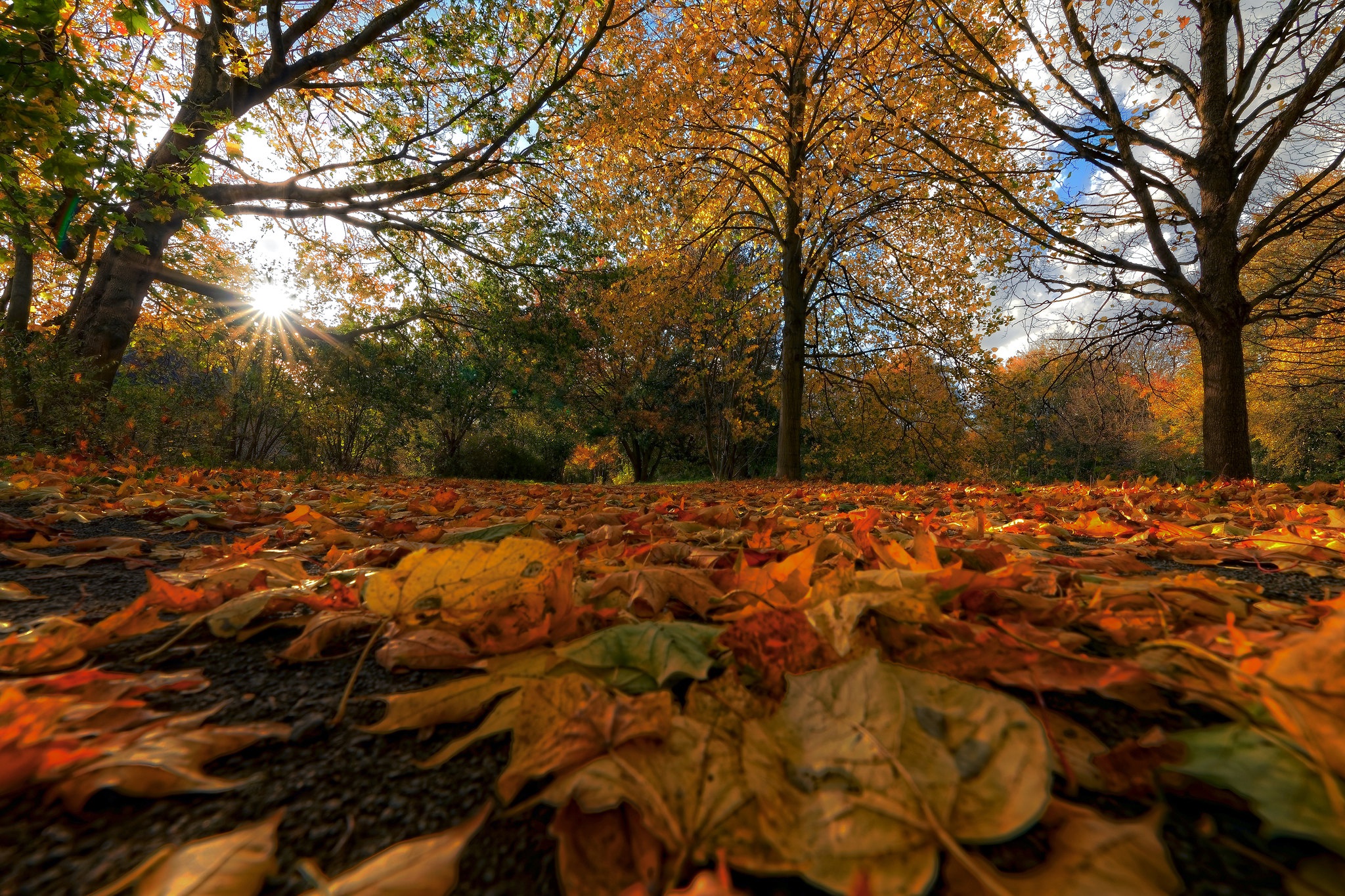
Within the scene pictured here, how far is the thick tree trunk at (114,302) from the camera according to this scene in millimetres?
6500

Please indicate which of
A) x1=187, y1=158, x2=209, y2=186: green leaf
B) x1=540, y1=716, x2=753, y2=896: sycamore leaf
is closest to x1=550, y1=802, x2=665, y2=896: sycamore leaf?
x1=540, y1=716, x2=753, y2=896: sycamore leaf

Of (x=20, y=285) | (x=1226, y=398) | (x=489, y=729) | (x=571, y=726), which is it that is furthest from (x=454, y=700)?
(x=20, y=285)

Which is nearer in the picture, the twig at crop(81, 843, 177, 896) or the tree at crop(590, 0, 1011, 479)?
the twig at crop(81, 843, 177, 896)

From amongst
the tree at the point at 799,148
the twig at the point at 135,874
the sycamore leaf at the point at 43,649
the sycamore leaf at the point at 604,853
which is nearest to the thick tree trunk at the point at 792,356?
the tree at the point at 799,148

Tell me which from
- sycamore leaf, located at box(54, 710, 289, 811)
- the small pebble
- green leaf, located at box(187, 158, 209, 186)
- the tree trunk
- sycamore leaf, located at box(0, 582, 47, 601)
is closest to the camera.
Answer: sycamore leaf, located at box(54, 710, 289, 811)

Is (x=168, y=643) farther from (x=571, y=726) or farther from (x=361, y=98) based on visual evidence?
(x=361, y=98)

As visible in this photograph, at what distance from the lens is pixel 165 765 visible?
49 centimetres

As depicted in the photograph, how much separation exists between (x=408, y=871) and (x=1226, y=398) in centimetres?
740

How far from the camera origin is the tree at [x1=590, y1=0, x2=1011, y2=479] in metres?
6.29

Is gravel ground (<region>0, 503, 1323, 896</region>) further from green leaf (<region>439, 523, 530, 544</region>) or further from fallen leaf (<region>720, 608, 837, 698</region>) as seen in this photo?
green leaf (<region>439, 523, 530, 544</region>)

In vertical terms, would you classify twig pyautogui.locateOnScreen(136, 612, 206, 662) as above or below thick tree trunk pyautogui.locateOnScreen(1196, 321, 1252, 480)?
below

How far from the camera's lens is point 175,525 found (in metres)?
2.04

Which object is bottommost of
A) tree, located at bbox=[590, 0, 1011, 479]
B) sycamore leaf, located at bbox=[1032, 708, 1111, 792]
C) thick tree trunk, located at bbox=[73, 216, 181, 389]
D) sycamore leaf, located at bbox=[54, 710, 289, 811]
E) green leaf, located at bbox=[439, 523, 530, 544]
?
sycamore leaf, located at bbox=[54, 710, 289, 811]

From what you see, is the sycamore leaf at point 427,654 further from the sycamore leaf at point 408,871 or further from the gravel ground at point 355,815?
the sycamore leaf at point 408,871
